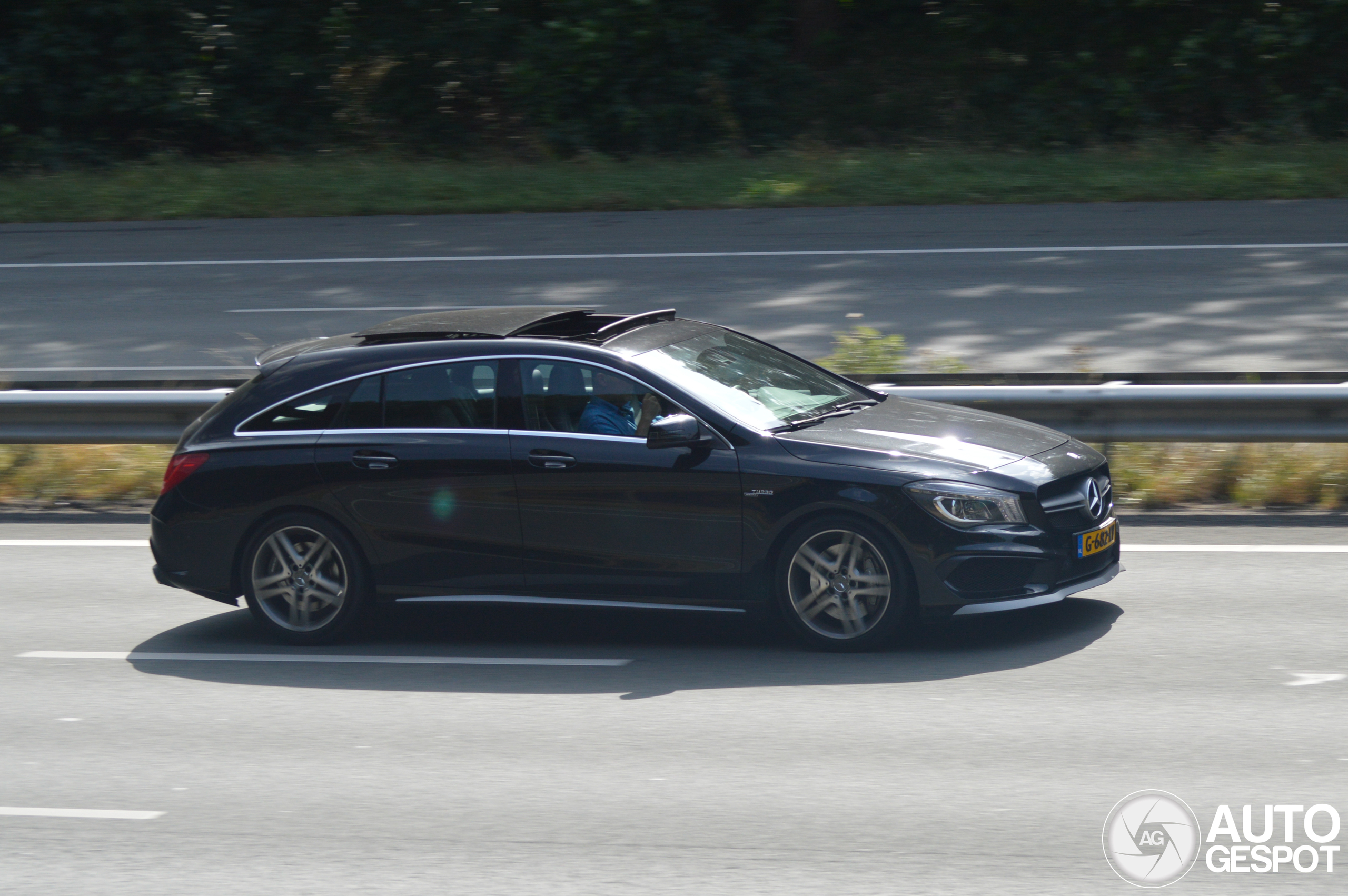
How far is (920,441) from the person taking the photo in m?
7.20

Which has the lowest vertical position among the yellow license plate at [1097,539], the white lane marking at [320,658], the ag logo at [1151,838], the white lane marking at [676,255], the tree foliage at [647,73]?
the ag logo at [1151,838]

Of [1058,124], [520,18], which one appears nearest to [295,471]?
[1058,124]

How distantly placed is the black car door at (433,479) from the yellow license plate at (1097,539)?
261 centimetres

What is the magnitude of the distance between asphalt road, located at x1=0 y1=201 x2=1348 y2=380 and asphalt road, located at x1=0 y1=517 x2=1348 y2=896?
17.2 feet

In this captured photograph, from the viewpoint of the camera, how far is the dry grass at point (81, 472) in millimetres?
11258

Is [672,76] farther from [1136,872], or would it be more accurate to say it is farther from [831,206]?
[1136,872]

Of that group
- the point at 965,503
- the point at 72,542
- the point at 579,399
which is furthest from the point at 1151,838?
the point at 72,542

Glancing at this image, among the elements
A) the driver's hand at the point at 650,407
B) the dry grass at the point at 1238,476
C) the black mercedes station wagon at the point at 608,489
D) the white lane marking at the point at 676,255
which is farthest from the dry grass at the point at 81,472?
the white lane marking at the point at 676,255

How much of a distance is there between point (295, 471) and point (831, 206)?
13.8 meters

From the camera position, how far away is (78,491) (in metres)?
11.3

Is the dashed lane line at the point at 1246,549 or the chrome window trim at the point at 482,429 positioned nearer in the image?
the chrome window trim at the point at 482,429

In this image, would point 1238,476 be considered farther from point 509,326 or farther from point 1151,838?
point 1151,838

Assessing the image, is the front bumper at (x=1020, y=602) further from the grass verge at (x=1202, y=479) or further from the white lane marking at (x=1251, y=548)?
the grass verge at (x=1202, y=479)

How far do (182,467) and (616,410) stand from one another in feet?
7.59
